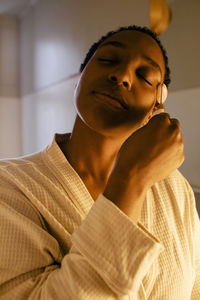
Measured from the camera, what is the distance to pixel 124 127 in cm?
70

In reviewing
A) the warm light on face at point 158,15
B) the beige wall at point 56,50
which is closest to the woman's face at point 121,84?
the warm light on face at point 158,15

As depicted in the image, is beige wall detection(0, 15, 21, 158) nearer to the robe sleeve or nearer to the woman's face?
the woman's face

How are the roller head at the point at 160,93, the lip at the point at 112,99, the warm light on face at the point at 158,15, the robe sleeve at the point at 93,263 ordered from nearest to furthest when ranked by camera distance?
the robe sleeve at the point at 93,263 < the lip at the point at 112,99 < the roller head at the point at 160,93 < the warm light on face at the point at 158,15

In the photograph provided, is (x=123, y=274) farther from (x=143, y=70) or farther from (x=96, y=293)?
(x=143, y=70)

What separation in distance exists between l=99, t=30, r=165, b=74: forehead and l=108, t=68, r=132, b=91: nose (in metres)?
0.07

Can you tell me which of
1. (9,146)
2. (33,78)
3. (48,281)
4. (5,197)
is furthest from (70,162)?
(9,146)

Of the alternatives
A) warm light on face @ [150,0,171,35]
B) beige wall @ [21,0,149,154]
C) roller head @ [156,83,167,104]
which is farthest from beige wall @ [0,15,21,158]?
roller head @ [156,83,167,104]

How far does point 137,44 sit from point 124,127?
0.72 feet

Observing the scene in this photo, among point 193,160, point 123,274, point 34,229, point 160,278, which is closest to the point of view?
point 123,274

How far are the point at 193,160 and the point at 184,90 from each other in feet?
0.88

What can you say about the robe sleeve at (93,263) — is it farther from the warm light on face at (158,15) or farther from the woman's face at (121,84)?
the warm light on face at (158,15)

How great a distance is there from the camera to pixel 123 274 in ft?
1.46

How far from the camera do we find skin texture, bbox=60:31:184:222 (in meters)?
0.52

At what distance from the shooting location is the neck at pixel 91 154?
2.52ft
